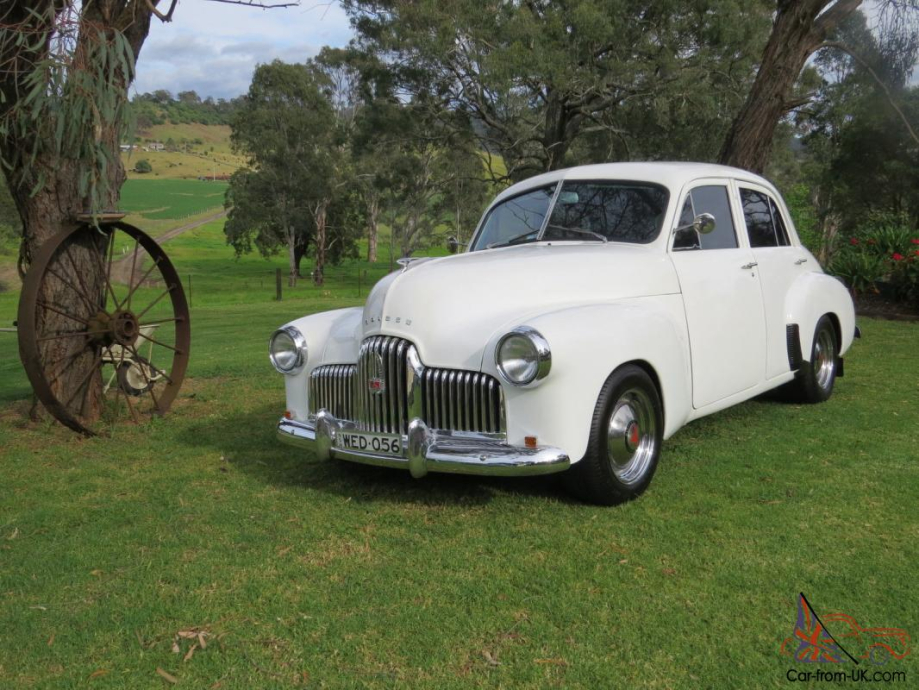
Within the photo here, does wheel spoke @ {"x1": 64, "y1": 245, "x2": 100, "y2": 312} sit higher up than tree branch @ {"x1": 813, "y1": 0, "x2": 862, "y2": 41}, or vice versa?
tree branch @ {"x1": 813, "y1": 0, "x2": 862, "y2": 41}

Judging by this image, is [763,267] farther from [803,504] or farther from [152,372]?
[152,372]

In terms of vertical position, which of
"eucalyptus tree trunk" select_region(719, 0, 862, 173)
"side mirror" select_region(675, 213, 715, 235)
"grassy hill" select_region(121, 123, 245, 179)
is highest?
"grassy hill" select_region(121, 123, 245, 179)

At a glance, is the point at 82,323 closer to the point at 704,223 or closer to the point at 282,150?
the point at 704,223

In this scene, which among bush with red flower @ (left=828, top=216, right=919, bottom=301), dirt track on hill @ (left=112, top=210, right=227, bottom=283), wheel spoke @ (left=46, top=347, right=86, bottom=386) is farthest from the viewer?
dirt track on hill @ (left=112, top=210, right=227, bottom=283)

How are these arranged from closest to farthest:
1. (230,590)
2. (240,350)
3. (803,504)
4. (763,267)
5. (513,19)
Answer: (230,590)
(803,504)
(763,267)
(240,350)
(513,19)

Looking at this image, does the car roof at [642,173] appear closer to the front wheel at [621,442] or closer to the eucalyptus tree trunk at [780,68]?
the front wheel at [621,442]

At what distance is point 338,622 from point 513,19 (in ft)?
67.0

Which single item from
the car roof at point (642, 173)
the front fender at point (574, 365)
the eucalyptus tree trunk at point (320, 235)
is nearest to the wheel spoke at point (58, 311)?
the car roof at point (642, 173)

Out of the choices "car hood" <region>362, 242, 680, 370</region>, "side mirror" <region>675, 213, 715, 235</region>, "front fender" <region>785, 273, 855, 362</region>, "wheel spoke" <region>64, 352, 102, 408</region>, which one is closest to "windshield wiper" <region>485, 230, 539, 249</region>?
"car hood" <region>362, 242, 680, 370</region>

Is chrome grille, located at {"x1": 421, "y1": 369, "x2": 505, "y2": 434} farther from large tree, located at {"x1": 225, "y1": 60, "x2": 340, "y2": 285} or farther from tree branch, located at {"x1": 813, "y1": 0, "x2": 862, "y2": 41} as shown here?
large tree, located at {"x1": 225, "y1": 60, "x2": 340, "y2": 285}

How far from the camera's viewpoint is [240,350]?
12.2 metres

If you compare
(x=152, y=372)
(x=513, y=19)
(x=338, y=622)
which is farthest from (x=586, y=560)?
(x=513, y=19)

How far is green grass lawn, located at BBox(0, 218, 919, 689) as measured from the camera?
2865 mm

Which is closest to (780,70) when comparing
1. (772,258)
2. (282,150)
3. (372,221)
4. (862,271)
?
(862,271)
